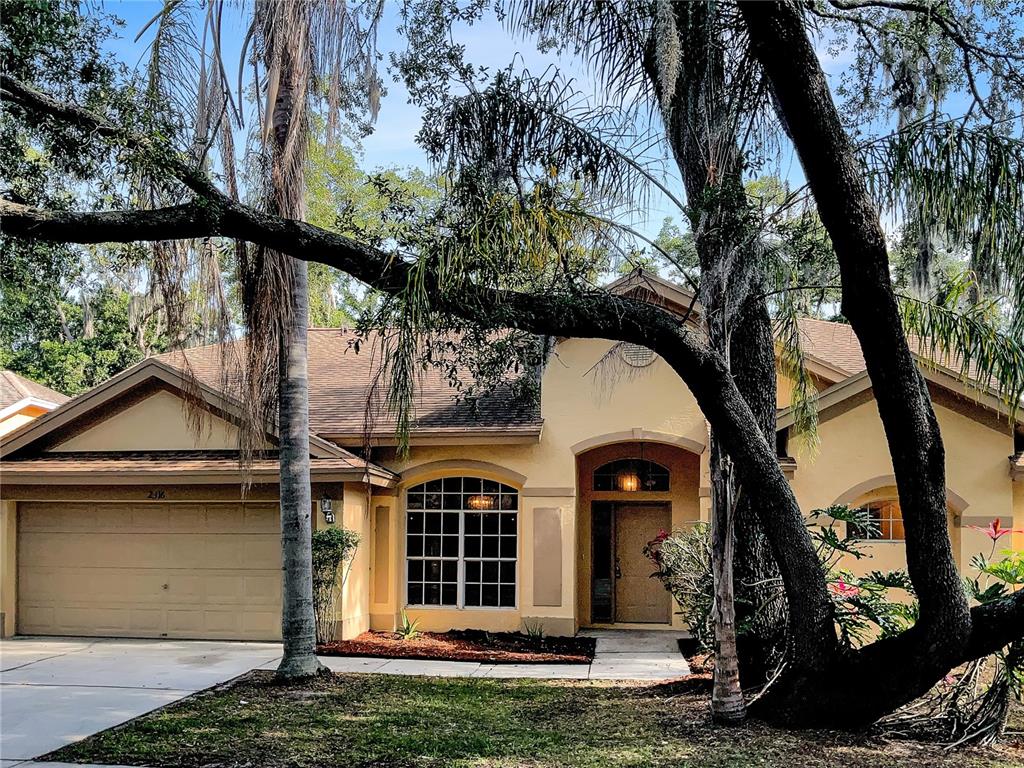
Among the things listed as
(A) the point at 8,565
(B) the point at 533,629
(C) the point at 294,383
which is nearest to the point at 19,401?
(A) the point at 8,565

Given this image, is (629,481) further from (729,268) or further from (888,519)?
(729,268)

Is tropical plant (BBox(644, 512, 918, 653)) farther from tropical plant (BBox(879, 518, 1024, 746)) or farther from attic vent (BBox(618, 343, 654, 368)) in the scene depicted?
attic vent (BBox(618, 343, 654, 368))

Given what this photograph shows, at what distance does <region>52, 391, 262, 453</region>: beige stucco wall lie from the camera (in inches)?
563

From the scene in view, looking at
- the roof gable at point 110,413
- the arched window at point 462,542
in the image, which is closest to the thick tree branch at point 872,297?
the arched window at point 462,542

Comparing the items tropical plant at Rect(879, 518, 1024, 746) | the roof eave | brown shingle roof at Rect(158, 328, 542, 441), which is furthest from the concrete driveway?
tropical plant at Rect(879, 518, 1024, 746)

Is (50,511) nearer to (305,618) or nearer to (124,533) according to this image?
(124,533)

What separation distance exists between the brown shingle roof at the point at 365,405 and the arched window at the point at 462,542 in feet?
3.60

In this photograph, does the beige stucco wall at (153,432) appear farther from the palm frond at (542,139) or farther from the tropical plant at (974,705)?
the tropical plant at (974,705)

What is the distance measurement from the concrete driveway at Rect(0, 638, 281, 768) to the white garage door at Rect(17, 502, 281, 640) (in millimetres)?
462

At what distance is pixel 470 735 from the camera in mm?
8016

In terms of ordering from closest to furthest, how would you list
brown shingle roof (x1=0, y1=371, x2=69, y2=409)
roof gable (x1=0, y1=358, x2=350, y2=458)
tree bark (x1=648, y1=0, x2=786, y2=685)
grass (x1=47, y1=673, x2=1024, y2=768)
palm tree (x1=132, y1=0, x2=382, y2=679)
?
1. grass (x1=47, y1=673, x2=1024, y2=768)
2. tree bark (x1=648, y1=0, x2=786, y2=685)
3. palm tree (x1=132, y1=0, x2=382, y2=679)
4. roof gable (x1=0, y1=358, x2=350, y2=458)
5. brown shingle roof (x1=0, y1=371, x2=69, y2=409)

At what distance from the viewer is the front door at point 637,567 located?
50.7 feet

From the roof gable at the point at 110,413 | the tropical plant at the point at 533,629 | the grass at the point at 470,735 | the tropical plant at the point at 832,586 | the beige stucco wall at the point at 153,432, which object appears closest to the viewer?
the grass at the point at 470,735

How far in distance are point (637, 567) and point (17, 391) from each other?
14.1 meters
